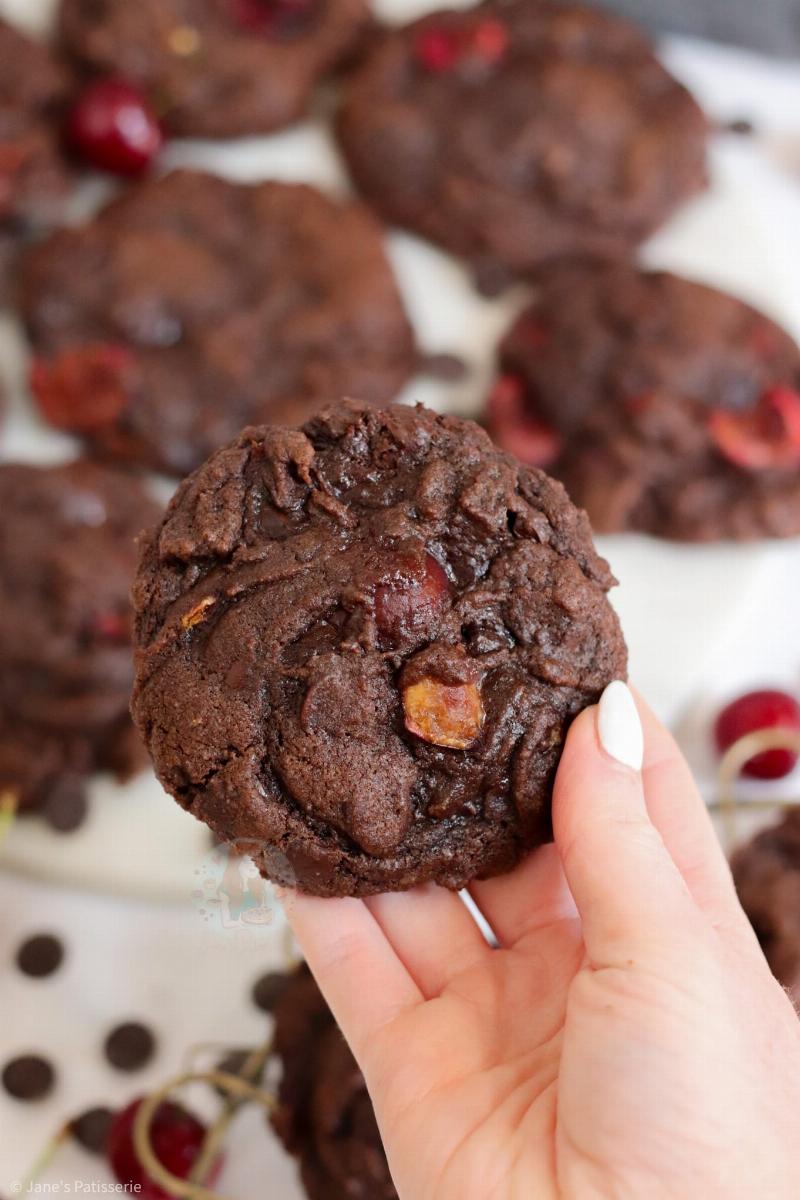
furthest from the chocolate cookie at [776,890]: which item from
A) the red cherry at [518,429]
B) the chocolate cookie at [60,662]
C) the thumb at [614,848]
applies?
the chocolate cookie at [60,662]

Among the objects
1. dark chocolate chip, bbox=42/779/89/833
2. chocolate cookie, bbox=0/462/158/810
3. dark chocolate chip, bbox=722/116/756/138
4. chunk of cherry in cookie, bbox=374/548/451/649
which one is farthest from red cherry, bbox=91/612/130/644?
dark chocolate chip, bbox=722/116/756/138

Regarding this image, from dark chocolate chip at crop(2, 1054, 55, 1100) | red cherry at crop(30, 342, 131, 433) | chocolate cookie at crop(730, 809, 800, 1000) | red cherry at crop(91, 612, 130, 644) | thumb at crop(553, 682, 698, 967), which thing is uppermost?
thumb at crop(553, 682, 698, 967)

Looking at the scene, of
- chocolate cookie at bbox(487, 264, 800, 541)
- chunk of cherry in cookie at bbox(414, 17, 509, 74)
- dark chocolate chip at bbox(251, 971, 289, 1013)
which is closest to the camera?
dark chocolate chip at bbox(251, 971, 289, 1013)

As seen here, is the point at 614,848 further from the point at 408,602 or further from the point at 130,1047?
the point at 130,1047

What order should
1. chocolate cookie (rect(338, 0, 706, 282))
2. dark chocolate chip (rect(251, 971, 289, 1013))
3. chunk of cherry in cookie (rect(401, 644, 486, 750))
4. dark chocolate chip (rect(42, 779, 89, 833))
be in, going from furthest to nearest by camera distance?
chocolate cookie (rect(338, 0, 706, 282)) → dark chocolate chip (rect(42, 779, 89, 833)) → dark chocolate chip (rect(251, 971, 289, 1013)) → chunk of cherry in cookie (rect(401, 644, 486, 750))

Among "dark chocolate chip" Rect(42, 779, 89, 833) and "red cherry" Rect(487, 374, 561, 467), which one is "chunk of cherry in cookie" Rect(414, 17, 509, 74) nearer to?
"red cherry" Rect(487, 374, 561, 467)

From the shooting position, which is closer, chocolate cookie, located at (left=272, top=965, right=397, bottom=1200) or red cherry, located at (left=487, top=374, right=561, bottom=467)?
chocolate cookie, located at (left=272, top=965, right=397, bottom=1200)

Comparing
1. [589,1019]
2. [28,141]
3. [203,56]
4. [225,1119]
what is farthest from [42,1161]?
[203,56]

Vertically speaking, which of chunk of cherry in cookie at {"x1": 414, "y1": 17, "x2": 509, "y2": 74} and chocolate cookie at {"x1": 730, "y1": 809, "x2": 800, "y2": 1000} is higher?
chunk of cherry in cookie at {"x1": 414, "y1": 17, "x2": 509, "y2": 74}
